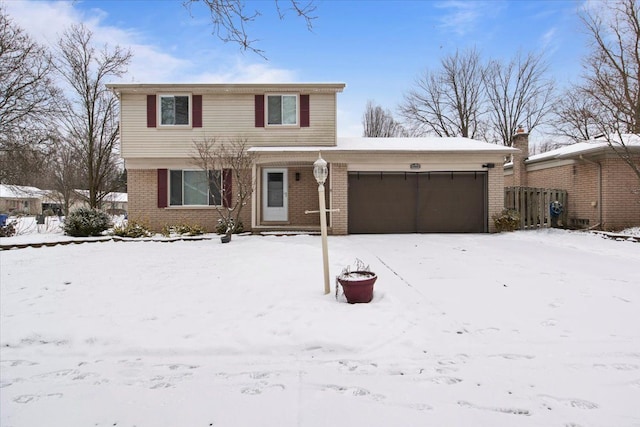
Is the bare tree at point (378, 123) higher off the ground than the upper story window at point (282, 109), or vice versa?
the bare tree at point (378, 123)

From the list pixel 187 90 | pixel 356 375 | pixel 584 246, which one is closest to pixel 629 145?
pixel 584 246

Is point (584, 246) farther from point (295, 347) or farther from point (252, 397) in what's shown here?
point (252, 397)

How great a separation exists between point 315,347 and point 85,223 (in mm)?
10532

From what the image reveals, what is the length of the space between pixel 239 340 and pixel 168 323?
1027mm

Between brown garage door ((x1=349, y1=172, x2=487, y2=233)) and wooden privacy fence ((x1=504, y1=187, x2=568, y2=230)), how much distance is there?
1214 mm

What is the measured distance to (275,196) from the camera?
12.8m

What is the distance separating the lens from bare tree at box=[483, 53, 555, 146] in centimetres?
2608

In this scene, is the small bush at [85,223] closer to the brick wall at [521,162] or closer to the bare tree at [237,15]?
the bare tree at [237,15]

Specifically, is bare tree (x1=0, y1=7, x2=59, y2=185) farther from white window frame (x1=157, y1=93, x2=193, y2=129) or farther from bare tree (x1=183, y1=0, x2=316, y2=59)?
bare tree (x1=183, y1=0, x2=316, y2=59)

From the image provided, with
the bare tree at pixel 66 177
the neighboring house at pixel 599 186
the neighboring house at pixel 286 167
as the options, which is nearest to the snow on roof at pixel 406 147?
the neighboring house at pixel 286 167

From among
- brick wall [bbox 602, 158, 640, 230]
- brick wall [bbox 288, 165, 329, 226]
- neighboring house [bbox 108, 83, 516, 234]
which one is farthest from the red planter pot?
brick wall [bbox 602, 158, 640, 230]

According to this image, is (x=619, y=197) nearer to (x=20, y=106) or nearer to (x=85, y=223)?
(x=85, y=223)

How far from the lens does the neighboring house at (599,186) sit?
11414 millimetres

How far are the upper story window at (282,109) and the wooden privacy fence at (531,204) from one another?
8.21 meters
